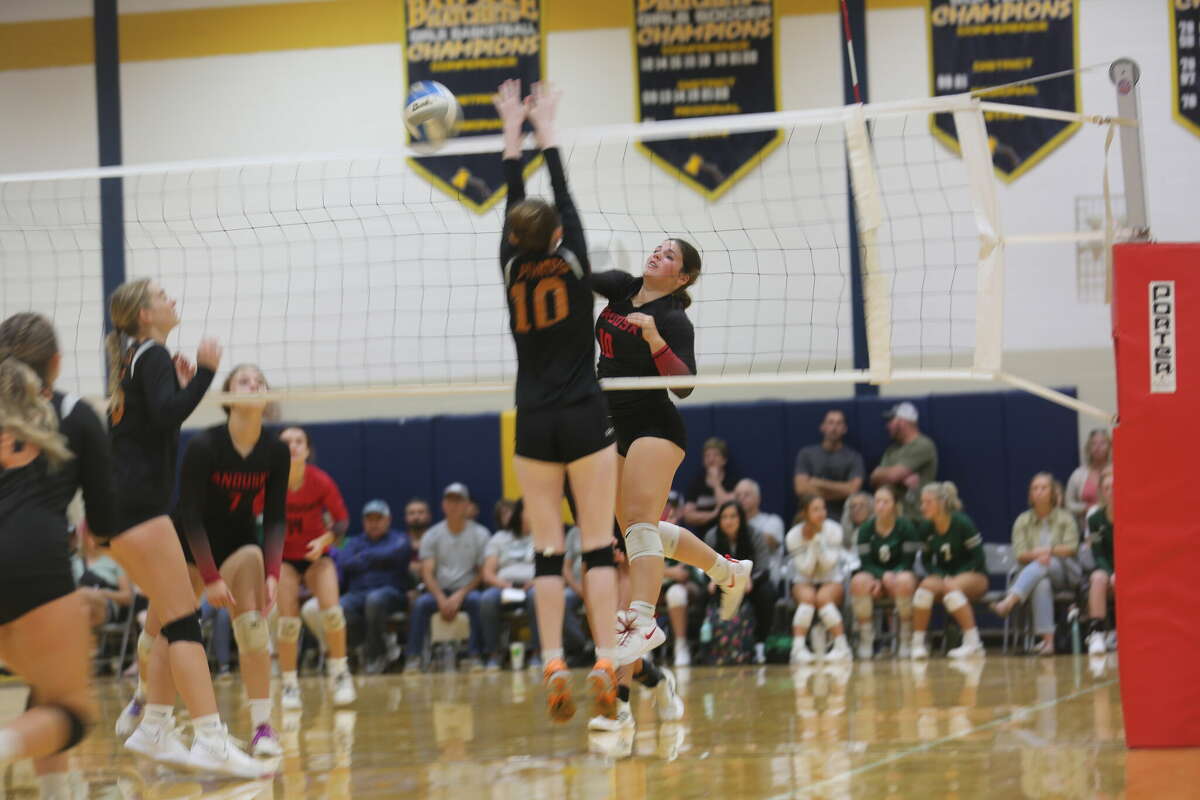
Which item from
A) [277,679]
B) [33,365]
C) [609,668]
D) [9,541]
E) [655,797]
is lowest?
[277,679]

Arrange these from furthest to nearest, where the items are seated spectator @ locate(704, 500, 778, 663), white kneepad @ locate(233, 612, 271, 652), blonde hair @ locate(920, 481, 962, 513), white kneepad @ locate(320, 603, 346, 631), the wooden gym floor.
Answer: blonde hair @ locate(920, 481, 962, 513) < seated spectator @ locate(704, 500, 778, 663) < white kneepad @ locate(320, 603, 346, 631) < white kneepad @ locate(233, 612, 271, 652) < the wooden gym floor

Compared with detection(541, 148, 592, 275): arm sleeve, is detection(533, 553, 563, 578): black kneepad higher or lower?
lower

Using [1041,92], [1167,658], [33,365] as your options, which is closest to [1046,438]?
[1041,92]

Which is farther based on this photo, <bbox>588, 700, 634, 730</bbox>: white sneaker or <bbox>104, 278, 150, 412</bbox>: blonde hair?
<bbox>588, 700, 634, 730</bbox>: white sneaker

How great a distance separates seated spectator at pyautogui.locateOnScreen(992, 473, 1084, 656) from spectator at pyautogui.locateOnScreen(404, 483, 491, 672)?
4.00 m

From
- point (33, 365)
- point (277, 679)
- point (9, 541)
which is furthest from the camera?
point (277, 679)

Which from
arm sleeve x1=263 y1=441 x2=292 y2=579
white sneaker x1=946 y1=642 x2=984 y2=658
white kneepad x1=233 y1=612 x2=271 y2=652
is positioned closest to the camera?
white kneepad x1=233 y1=612 x2=271 y2=652

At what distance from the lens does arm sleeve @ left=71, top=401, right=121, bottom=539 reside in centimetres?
429

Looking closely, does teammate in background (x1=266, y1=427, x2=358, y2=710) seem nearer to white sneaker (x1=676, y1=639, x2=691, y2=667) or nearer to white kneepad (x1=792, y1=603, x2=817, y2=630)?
white sneaker (x1=676, y1=639, x2=691, y2=667)

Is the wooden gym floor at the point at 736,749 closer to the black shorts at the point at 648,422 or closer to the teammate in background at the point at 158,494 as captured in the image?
the teammate in background at the point at 158,494

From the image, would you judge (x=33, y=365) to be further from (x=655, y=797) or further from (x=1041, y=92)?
(x=1041, y=92)

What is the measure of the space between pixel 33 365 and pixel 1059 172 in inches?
414

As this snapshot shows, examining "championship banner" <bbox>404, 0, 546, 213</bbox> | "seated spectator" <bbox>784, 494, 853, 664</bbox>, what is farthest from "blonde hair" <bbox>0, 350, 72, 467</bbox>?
"championship banner" <bbox>404, 0, 546, 213</bbox>

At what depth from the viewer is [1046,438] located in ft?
38.8
